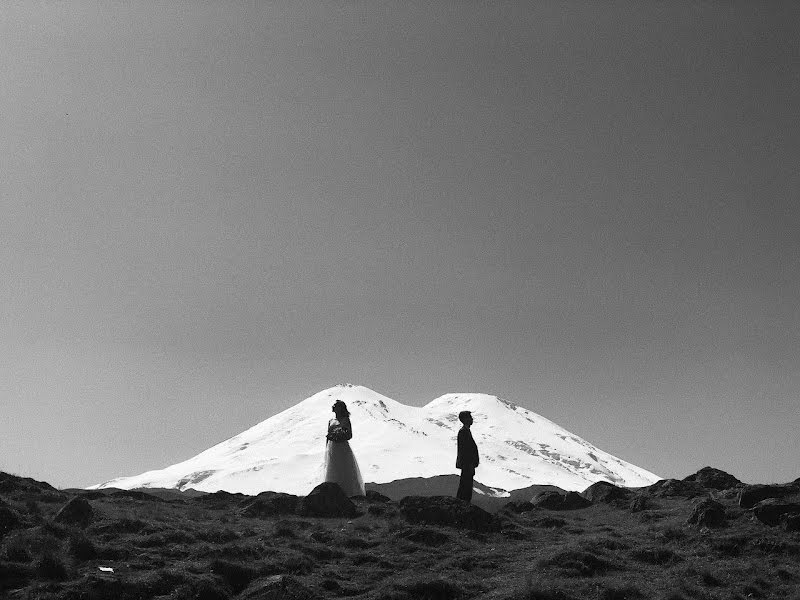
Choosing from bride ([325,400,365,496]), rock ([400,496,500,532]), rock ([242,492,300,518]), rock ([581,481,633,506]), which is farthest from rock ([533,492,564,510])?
rock ([242,492,300,518])

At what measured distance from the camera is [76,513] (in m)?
18.4

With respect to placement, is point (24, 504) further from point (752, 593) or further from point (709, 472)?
point (709, 472)

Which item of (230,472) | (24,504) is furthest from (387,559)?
(230,472)

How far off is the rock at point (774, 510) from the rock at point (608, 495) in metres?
7.66

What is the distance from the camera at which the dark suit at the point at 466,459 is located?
22562mm

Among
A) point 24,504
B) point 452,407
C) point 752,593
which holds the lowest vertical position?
point 752,593

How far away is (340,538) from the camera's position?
17984 millimetres

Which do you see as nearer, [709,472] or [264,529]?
A: [264,529]

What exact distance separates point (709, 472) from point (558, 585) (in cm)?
1965

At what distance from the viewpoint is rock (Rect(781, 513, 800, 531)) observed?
17748mm

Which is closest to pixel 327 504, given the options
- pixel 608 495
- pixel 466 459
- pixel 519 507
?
pixel 466 459

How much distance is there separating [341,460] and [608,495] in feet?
34.0

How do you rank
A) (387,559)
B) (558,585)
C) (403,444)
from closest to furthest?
(558,585), (387,559), (403,444)

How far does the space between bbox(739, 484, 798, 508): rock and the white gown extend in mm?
12754
